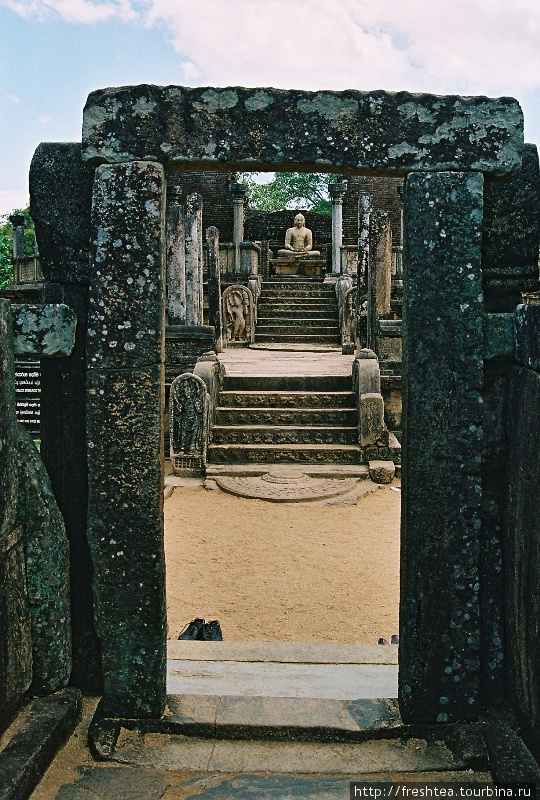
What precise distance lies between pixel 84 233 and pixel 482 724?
8.60ft

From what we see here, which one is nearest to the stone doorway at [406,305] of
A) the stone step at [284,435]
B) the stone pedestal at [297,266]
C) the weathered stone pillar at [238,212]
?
the stone step at [284,435]

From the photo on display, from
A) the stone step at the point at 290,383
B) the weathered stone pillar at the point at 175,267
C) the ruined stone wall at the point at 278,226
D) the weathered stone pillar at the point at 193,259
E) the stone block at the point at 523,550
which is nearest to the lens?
the stone block at the point at 523,550

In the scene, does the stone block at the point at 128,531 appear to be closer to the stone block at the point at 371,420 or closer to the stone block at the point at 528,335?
the stone block at the point at 528,335

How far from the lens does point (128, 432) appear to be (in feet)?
9.05

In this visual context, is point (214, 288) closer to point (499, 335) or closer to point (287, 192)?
point (499, 335)

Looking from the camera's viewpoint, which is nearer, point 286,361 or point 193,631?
point 193,631

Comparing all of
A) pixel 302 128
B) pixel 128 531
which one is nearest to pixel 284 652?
pixel 128 531

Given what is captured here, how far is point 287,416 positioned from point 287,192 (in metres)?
37.1

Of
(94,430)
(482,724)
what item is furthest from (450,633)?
(94,430)

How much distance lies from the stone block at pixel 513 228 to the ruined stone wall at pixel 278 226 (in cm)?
2357

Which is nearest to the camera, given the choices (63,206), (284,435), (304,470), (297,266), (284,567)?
(63,206)

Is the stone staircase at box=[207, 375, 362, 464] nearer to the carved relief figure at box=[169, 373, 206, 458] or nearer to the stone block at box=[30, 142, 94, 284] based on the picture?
the carved relief figure at box=[169, 373, 206, 458]

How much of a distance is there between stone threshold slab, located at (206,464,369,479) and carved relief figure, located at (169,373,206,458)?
0.34m

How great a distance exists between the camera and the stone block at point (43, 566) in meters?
2.71
